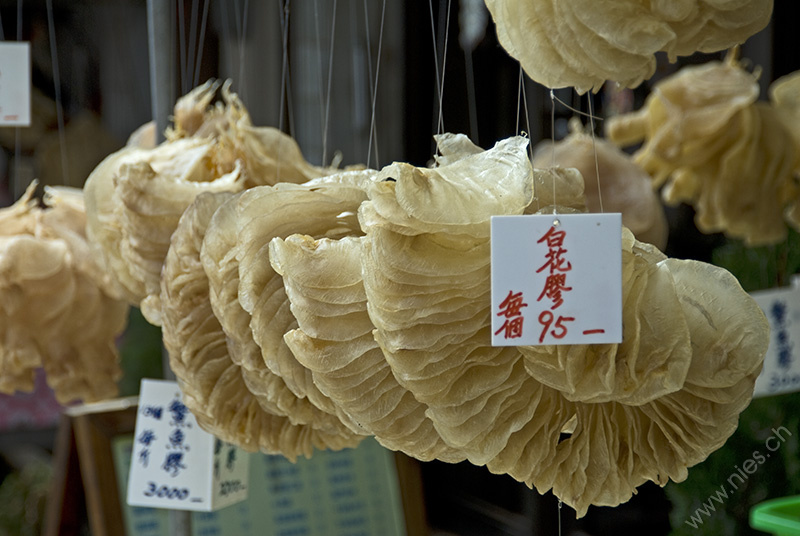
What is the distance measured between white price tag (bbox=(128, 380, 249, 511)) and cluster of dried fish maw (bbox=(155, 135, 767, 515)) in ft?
1.51

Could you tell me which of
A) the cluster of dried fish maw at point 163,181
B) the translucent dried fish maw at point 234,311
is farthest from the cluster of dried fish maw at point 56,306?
the translucent dried fish maw at point 234,311

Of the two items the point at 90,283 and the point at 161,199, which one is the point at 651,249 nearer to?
the point at 161,199

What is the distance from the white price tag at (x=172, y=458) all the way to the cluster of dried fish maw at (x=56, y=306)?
19cm

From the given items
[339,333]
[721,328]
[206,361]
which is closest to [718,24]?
[721,328]

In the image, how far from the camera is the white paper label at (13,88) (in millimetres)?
1434

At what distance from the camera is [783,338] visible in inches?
70.7

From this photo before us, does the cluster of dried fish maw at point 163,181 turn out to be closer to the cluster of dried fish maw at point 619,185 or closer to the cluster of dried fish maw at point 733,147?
the cluster of dried fish maw at point 619,185

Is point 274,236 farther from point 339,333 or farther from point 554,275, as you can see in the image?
point 554,275

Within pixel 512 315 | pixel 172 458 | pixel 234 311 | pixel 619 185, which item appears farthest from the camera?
pixel 619 185

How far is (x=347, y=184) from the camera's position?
3.18ft

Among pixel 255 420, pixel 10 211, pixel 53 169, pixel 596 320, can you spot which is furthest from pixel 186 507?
pixel 53 169

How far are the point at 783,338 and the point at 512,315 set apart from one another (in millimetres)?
1195

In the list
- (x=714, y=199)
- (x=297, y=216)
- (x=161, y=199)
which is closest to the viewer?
(x=297, y=216)

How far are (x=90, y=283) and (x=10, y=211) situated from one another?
187mm
